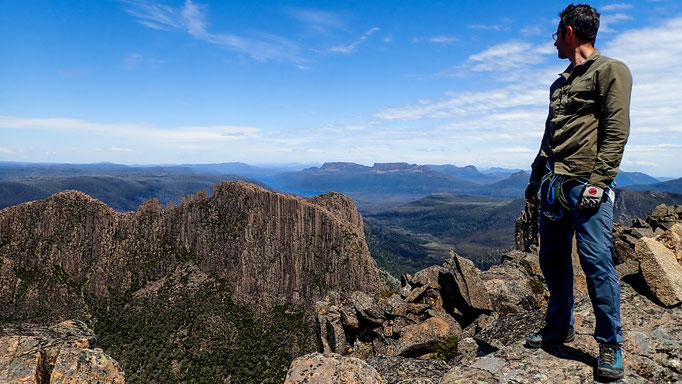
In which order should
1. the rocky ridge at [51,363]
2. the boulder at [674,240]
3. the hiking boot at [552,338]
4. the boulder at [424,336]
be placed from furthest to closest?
the boulder at [424,336] < the boulder at [674,240] < the rocky ridge at [51,363] < the hiking boot at [552,338]

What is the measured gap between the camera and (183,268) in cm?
14388

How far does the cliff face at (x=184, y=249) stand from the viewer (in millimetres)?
135875

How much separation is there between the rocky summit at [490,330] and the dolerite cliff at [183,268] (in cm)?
9794

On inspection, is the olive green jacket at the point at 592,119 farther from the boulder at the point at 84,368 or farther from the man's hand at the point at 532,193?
the boulder at the point at 84,368

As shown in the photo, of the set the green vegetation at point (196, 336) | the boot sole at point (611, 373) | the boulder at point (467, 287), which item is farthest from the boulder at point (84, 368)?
the green vegetation at point (196, 336)

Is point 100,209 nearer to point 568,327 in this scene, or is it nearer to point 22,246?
point 22,246

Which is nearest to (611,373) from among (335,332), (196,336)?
(335,332)

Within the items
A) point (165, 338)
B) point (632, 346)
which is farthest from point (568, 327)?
point (165, 338)

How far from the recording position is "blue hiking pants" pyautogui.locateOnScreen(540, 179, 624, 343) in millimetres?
6223

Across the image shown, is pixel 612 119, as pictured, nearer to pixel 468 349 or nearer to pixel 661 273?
pixel 661 273

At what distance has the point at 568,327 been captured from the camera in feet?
24.2

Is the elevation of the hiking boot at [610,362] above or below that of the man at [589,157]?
below

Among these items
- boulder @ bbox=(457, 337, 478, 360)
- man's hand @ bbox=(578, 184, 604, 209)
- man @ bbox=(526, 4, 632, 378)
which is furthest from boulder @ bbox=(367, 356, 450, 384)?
man's hand @ bbox=(578, 184, 604, 209)

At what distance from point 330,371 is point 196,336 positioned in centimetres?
11996
